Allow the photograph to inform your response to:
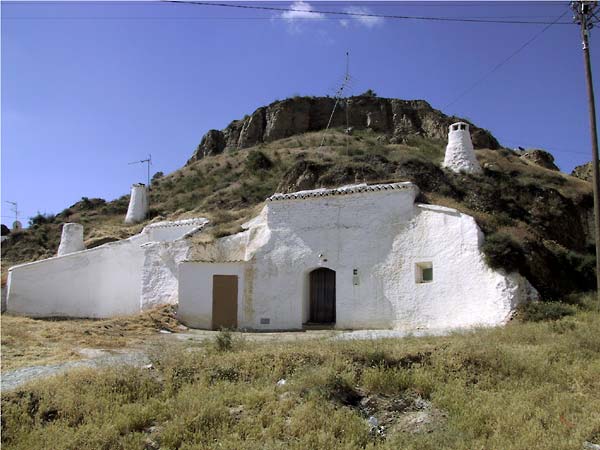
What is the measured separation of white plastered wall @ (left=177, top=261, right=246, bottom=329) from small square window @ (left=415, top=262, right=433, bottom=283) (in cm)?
554

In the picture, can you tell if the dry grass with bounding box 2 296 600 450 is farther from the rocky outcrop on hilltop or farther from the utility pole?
the rocky outcrop on hilltop

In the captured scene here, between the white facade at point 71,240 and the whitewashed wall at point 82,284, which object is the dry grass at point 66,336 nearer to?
the whitewashed wall at point 82,284

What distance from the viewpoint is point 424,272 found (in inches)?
559

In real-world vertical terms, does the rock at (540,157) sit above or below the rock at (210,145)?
below

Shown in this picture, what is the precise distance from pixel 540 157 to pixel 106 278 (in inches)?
1087

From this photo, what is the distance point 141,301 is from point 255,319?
4.96 m

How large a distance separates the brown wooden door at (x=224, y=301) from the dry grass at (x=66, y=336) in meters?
1.39

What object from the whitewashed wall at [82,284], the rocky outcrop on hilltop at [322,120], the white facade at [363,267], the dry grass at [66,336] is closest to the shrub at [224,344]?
the dry grass at [66,336]

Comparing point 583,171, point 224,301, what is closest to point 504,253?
point 224,301

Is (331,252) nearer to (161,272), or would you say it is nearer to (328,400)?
(161,272)

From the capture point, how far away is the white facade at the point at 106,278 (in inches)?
698

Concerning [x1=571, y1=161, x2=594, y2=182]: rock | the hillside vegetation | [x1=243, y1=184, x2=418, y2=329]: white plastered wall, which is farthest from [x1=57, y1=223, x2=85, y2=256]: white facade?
[x1=571, y1=161, x2=594, y2=182]: rock

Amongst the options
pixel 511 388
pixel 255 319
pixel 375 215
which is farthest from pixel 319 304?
pixel 511 388

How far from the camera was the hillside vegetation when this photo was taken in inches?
547
